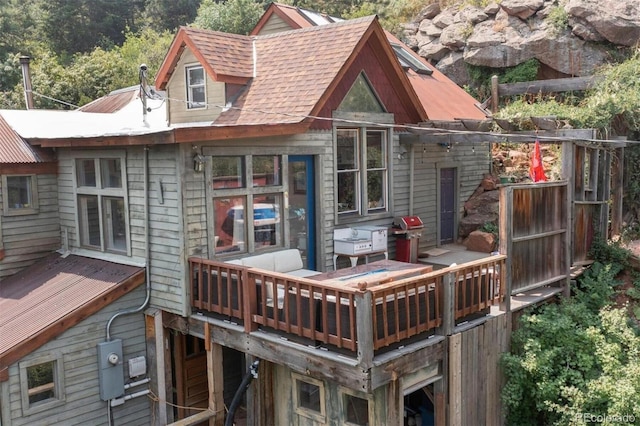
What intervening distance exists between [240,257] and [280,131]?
2136mm

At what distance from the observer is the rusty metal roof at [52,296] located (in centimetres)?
817

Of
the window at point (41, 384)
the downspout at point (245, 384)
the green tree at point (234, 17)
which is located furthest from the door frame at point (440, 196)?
the green tree at point (234, 17)

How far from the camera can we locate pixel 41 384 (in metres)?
8.41

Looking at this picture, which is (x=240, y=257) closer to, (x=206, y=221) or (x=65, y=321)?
(x=206, y=221)

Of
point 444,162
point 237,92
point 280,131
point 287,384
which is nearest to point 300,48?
point 237,92

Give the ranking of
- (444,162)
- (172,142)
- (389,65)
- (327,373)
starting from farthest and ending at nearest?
(444,162), (389,65), (172,142), (327,373)

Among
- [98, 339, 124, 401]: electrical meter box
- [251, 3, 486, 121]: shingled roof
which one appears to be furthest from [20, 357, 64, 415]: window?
[251, 3, 486, 121]: shingled roof

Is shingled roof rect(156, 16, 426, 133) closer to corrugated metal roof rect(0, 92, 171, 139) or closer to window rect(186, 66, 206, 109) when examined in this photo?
window rect(186, 66, 206, 109)

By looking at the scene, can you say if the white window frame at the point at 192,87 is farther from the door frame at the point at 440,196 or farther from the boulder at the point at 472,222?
the boulder at the point at 472,222

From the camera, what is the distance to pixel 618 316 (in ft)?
30.3

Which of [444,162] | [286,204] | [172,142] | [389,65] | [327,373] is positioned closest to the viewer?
[327,373]

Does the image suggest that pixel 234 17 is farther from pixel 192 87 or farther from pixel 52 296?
pixel 52 296

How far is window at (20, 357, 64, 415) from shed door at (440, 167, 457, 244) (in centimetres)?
903

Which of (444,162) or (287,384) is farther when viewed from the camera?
(444,162)
